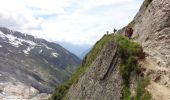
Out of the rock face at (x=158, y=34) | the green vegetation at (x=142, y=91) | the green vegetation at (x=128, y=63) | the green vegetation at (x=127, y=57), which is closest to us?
the green vegetation at (x=142, y=91)

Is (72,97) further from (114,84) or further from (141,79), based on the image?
(141,79)

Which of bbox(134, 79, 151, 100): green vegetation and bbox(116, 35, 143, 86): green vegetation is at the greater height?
bbox(116, 35, 143, 86): green vegetation

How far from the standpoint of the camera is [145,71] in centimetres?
4309

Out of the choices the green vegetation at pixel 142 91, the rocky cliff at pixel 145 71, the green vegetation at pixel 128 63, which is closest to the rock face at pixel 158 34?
the rocky cliff at pixel 145 71

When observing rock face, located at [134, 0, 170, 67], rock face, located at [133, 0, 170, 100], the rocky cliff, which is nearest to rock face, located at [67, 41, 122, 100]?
the rocky cliff

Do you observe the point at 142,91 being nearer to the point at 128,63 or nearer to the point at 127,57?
the point at 128,63

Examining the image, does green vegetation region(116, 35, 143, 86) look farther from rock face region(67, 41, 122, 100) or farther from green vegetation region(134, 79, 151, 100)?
green vegetation region(134, 79, 151, 100)

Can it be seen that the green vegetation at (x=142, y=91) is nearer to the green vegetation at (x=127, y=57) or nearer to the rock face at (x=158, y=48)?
the rock face at (x=158, y=48)

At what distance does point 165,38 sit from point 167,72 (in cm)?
727

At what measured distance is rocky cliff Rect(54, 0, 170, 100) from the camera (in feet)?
136

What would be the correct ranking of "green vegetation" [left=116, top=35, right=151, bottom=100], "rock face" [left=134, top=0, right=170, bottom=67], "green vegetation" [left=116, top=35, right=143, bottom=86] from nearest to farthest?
"green vegetation" [left=116, top=35, right=151, bottom=100] → "green vegetation" [left=116, top=35, right=143, bottom=86] → "rock face" [left=134, top=0, right=170, bottom=67]

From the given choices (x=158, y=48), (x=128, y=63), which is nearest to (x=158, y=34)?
(x=158, y=48)

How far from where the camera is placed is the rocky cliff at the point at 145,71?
136 ft

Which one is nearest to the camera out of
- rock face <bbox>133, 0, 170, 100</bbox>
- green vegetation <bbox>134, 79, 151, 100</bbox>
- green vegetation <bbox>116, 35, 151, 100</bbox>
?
green vegetation <bbox>134, 79, 151, 100</bbox>
